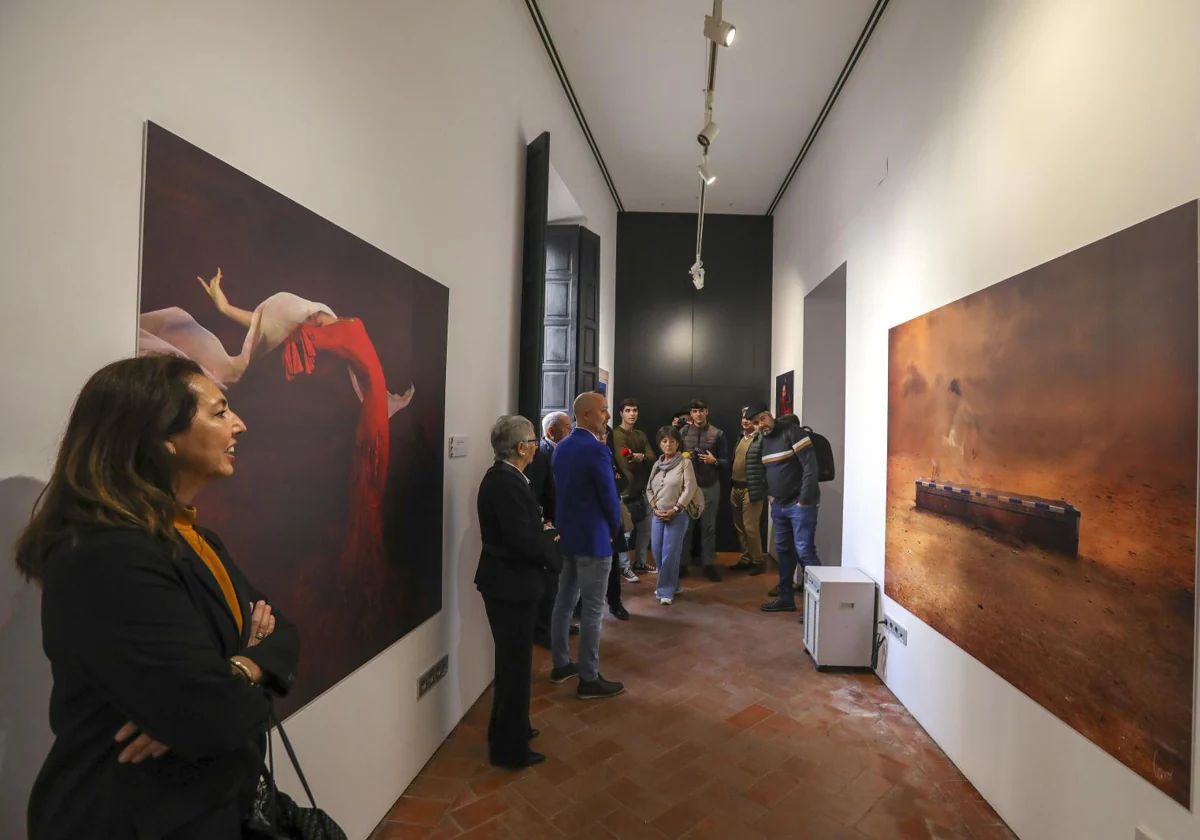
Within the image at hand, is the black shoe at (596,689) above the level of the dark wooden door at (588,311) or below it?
below

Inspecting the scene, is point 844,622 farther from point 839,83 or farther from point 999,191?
point 839,83

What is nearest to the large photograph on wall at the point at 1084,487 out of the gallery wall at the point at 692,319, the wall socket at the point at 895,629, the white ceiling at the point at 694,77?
the wall socket at the point at 895,629

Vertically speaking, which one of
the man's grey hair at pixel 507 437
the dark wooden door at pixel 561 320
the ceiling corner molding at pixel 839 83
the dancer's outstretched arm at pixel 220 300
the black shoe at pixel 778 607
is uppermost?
the ceiling corner molding at pixel 839 83

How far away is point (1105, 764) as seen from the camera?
78.7 inches

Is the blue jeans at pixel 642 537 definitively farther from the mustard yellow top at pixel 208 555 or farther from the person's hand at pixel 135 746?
the person's hand at pixel 135 746

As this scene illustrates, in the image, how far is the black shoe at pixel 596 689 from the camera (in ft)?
12.3

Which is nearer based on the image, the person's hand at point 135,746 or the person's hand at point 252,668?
the person's hand at point 135,746

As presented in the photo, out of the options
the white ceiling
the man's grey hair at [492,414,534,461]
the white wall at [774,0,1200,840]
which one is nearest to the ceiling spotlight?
the white wall at [774,0,1200,840]

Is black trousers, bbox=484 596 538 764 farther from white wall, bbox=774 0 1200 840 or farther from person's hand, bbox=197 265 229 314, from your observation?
white wall, bbox=774 0 1200 840

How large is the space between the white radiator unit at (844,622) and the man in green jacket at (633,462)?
2.39m

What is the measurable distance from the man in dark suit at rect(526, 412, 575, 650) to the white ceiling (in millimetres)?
2923

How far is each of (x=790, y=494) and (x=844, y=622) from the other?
1.48 meters

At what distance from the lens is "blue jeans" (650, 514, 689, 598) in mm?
5766

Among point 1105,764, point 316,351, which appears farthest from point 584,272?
point 1105,764
